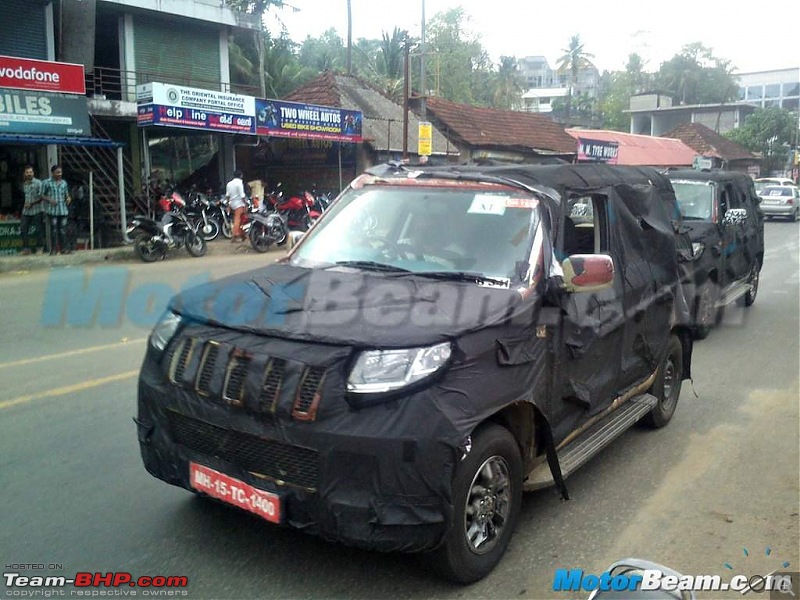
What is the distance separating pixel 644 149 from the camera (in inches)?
1628

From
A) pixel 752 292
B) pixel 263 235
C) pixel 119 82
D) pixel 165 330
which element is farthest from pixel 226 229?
pixel 165 330

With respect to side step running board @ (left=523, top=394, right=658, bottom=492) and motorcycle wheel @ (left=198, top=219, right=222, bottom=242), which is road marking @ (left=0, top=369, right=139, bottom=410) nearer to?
side step running board @ (left=523, top=394, right=658, bottom=492)

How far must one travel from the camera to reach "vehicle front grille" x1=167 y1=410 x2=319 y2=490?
3.01 m

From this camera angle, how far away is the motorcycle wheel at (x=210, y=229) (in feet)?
61.0

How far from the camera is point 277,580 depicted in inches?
129

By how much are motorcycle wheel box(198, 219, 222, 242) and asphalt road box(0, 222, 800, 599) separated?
1170 centimetres

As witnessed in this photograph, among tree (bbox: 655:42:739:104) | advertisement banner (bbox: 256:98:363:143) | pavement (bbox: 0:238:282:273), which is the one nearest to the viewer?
pavement (bbox: 0:238:282:273)

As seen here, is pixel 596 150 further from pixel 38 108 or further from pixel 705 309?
pixel 705 309

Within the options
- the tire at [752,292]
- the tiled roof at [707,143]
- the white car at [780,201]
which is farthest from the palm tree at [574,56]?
the tire at [752,292]

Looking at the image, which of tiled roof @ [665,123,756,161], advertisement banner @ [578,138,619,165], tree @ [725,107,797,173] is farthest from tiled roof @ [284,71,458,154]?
tree @ [725,107,797,173]

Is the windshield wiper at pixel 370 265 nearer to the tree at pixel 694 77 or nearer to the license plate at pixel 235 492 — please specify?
the license plate at pixel 235 492

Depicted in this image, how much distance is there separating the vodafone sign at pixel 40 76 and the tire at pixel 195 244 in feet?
13.0

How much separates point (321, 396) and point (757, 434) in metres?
4.03

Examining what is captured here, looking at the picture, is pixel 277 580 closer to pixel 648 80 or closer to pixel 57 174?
pixel 57 174
